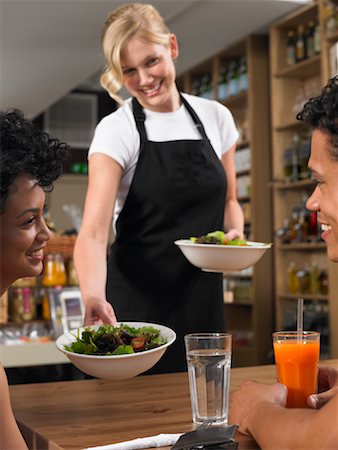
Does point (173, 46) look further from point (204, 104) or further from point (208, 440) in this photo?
point (208, 440)

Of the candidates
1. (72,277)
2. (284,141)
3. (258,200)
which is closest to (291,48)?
(284,141)

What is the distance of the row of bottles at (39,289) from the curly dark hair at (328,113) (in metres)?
2.51

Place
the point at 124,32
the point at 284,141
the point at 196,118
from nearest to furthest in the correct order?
the point at 124,32
the point at 196,118
the point at 284,141

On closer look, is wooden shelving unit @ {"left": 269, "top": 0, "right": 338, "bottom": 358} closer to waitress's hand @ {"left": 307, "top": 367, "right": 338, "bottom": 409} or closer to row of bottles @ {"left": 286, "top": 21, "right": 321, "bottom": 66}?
row of bottles @ {"left": 286, "top": 21, "right": 321, "bottom": 66}

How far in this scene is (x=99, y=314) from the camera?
74.4 inches

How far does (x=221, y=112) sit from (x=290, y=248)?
309 cm

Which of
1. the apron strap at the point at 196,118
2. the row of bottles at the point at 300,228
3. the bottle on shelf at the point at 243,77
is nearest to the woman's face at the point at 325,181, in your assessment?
the apron strap at the point at 196,118

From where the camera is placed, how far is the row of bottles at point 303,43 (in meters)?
5.14

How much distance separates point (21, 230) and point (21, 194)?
69 mm

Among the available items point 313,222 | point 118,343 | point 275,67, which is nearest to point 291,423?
point 118,343

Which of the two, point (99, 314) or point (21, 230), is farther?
point (99, 314)

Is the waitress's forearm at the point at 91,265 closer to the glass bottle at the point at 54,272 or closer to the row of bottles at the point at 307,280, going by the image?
the glass bottle at the point at 54,272

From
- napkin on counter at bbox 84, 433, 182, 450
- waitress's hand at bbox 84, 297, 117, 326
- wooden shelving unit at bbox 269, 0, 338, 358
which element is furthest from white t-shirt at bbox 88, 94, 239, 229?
wooden shelving unit at bbox 269, 0, 338, 358

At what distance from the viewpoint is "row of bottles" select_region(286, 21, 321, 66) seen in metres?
5.14
